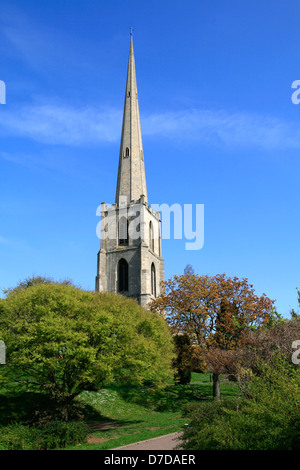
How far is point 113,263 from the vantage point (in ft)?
171

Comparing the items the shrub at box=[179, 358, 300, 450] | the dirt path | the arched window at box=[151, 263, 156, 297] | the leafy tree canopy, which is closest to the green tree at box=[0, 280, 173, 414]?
the leafy tree canopy

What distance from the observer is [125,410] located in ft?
86.1

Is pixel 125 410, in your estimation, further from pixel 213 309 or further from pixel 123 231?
pixel 123 231

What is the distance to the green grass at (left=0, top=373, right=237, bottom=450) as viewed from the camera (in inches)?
701

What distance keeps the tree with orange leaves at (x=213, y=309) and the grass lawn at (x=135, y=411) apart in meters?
4.47

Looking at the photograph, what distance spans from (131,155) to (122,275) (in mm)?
18725

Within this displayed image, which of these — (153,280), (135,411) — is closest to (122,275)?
(153,280)

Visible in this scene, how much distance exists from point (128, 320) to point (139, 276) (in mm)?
27096

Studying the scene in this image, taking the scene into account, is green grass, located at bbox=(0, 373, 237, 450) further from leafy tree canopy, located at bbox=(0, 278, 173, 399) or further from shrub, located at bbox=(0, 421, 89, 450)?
leafy tree canopy, located at bbox=(0, 278, 173, 399)

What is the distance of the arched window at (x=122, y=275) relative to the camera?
51234 mm

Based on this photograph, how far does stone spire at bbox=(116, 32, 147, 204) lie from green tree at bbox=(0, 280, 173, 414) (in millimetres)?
34204

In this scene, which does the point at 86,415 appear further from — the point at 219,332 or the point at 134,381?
the point at 219,332
